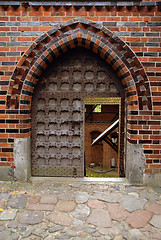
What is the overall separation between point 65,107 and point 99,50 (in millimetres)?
1262

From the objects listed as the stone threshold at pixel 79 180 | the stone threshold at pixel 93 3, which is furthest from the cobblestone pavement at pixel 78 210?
the stone threshold at pixel 93 3

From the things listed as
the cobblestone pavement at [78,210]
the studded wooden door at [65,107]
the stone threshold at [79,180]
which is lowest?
the cobblestone pavement at [78,210]

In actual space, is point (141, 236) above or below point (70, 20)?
below

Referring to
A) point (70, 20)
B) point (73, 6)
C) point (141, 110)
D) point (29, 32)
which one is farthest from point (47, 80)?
point (141, 110)

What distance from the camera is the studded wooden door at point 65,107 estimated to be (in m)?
3.83

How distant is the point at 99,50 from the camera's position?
354 cm

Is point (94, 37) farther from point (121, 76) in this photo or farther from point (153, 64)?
point (153, 64)

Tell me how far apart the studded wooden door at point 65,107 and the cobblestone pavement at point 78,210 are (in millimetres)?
364

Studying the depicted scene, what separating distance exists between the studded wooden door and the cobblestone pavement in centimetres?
36

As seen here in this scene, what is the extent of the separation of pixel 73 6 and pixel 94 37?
0.67m

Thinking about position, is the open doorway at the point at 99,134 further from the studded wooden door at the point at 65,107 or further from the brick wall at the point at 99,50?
the brick wall at the point at 99,50

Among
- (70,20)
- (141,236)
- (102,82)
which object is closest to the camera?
(141,236)

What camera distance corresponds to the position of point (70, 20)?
343cm

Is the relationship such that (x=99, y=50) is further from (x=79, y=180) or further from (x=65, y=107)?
(x=79, y=180)
